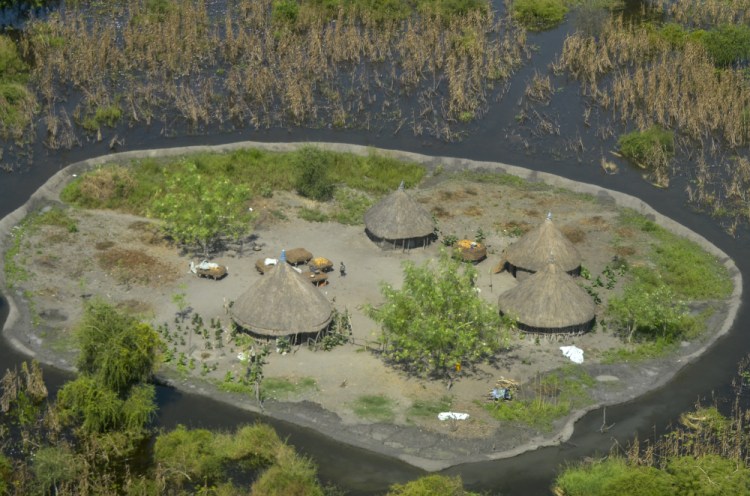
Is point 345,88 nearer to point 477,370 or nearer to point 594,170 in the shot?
point 594,170

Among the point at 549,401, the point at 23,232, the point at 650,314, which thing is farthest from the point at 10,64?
the point at 650,314

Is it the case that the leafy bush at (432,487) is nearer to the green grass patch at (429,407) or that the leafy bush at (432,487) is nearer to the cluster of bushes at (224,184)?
the green grass patch at (429,407)

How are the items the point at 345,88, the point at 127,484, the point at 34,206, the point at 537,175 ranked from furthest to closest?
the point at 345,88, the point at 537,175, the point at 34,206, the point at 127,484

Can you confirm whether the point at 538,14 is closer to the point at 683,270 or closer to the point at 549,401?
the point at 683,270

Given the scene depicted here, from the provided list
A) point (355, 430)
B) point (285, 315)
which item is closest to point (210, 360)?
point (285, 315)

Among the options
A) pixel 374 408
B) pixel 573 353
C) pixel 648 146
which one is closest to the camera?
pixel 374 408

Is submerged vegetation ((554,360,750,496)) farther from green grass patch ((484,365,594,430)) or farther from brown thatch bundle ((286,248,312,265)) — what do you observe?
brown thatch bundle ((286,248,312,265))
